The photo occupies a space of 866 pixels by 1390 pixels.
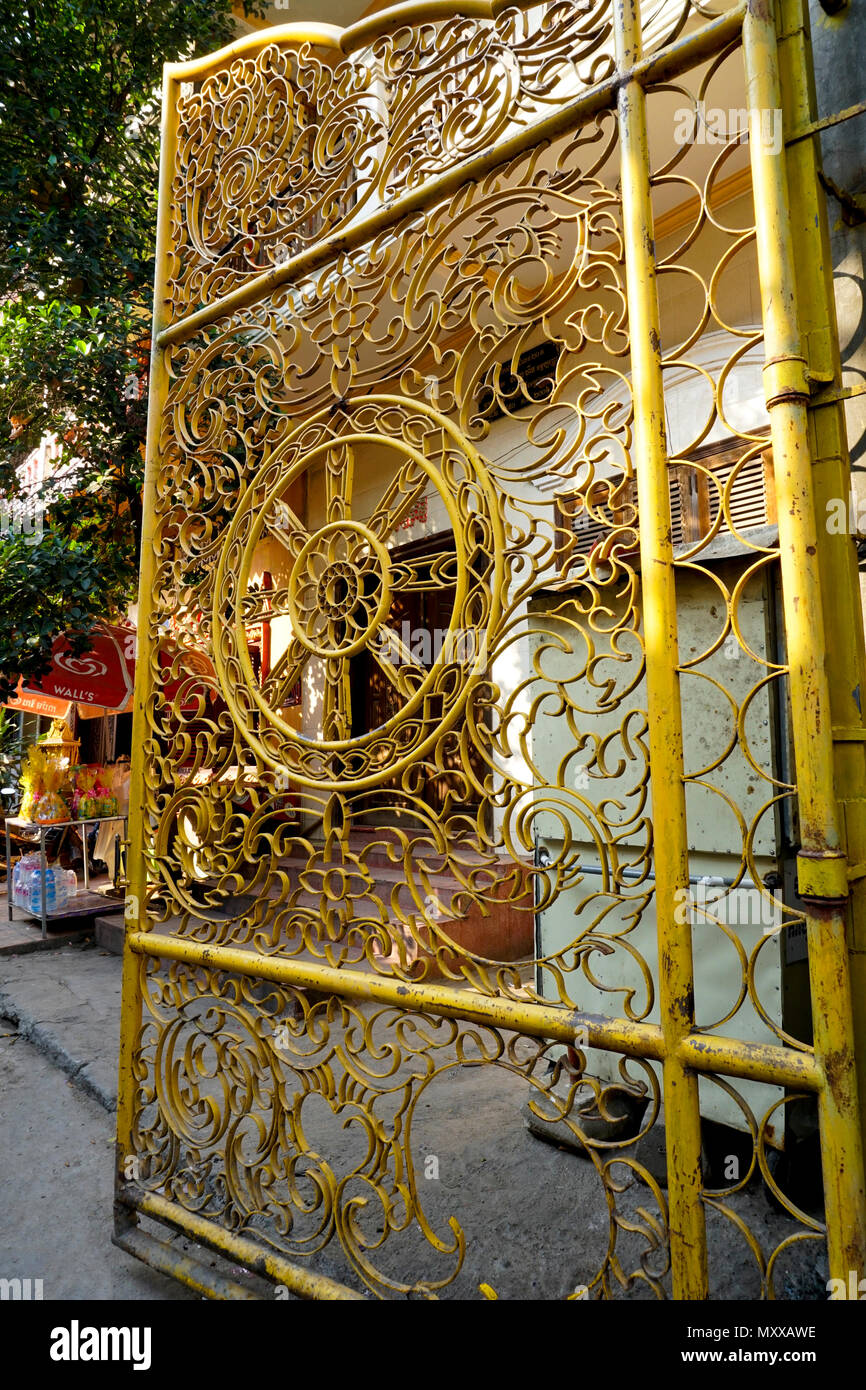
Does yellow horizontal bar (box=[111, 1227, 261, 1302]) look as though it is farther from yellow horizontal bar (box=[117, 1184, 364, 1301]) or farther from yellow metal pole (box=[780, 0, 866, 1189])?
yellow metal pole (box=[780, 0, 866, 1189])

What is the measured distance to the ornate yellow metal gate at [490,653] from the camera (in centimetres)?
134

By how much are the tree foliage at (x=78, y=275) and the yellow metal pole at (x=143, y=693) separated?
8.41 feet

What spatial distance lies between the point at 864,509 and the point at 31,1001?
4896 millimetres

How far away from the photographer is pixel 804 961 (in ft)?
7.56

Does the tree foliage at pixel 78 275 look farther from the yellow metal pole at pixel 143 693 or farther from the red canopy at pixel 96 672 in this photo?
the yellow metal pole at pixel 143 693

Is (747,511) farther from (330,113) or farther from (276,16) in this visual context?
(276,16)

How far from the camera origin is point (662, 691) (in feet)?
4.72

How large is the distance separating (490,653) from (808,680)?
647mm

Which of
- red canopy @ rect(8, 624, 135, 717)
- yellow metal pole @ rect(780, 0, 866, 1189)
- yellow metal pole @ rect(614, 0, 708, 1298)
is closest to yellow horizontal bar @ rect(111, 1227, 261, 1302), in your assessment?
yellow metal pole @ rect(614, 0, 708, 1298)

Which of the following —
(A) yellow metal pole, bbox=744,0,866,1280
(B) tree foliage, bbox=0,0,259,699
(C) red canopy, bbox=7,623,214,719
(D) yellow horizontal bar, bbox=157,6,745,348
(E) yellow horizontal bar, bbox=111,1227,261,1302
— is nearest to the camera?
(A) yellow metal pole, bbox=744,0,866,1280

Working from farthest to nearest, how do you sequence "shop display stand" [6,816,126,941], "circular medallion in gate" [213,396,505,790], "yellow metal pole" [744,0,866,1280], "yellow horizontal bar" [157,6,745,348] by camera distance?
"shop display stand" [6,816,126,941], "circular medallion in gate" [213,396,505,790], "yellow horizontal bar" [157,6,745,348], "yellow metal pole" [744,0,866,1280]

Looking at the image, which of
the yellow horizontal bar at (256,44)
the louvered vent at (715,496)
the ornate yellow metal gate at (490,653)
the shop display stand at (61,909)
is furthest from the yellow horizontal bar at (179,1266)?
the shop display stand at (61,909)

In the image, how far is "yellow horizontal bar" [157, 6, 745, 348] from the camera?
4.79 feet

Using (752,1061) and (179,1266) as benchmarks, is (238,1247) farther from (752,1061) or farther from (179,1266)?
(752,1061)
